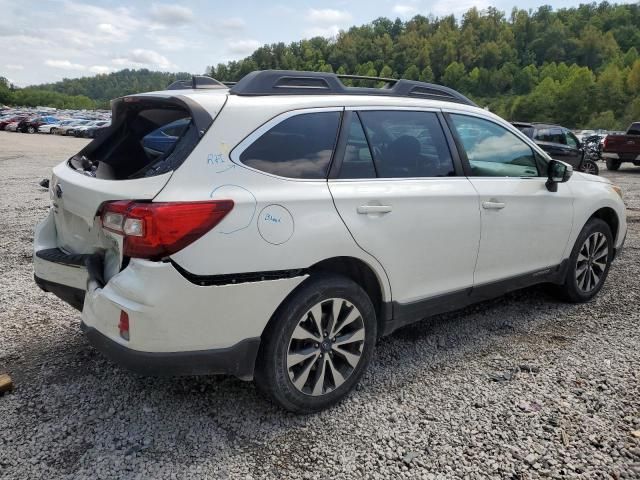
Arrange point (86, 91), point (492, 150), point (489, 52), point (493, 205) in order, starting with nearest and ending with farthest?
point (493, 205) → point (492, 150) → point (489, 52) → point (86, 91)

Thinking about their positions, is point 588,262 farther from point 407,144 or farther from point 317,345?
point 317,345

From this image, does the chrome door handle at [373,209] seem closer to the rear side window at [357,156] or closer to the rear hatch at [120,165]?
the rear side window at [357,156]

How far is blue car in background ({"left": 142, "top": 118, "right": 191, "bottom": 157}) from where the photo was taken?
→ 261 cm

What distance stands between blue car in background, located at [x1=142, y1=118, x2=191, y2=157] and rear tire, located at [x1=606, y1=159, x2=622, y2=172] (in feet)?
62.4

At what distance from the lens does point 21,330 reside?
3793 mm

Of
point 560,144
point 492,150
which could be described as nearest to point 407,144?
point 492,150

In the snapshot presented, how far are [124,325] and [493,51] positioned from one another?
482 feet

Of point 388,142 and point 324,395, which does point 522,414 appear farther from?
point 388,142

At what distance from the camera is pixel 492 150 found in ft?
12.4

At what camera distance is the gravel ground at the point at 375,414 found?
2449 mm

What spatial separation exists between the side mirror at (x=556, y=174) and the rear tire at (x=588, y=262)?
0.61 metres

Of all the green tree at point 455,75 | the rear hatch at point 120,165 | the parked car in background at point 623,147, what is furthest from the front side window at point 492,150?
the green tree at point 455,75

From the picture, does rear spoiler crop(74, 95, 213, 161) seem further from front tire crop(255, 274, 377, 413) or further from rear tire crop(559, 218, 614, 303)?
rear tire crop(559, 218, 614, 303)

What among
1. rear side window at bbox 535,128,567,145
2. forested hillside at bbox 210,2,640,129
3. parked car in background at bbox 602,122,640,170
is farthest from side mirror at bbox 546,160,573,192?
forested hillside at bbox 210,2,640,129
